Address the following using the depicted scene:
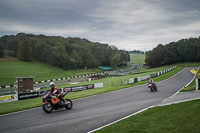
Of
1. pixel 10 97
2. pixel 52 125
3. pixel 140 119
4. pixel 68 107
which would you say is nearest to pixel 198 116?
pixel 140 119

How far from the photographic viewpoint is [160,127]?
707 centimetres

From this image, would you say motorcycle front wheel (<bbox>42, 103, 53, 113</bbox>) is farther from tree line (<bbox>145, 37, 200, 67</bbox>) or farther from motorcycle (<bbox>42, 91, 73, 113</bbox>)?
tree line (<bbox>145, 37, 200, 67</bbox>)

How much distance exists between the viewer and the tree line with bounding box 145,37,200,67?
102125mm

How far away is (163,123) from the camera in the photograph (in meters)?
7.52

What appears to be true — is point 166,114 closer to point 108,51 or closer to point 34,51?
point 34,51

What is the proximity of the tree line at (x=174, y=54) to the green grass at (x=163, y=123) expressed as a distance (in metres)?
98.5

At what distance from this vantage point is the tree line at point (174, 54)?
102 meters

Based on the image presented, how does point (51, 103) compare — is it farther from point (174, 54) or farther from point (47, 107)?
point (174, 54)

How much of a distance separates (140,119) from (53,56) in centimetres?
8431

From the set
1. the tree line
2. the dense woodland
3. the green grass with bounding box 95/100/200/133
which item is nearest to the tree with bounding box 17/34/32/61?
the dense woodland

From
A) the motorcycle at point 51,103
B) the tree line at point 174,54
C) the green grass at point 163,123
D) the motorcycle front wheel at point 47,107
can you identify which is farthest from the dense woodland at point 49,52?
the green grass at point 163,123

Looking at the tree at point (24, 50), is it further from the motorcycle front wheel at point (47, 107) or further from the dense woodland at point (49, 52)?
the motorcycle front wheel at point (47, 107)

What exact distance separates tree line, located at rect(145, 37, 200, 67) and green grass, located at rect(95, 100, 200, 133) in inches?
3877

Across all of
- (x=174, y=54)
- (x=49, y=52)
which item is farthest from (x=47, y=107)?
(x=174, y=54)
